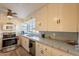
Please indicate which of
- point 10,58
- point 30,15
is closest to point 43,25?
point 30,15

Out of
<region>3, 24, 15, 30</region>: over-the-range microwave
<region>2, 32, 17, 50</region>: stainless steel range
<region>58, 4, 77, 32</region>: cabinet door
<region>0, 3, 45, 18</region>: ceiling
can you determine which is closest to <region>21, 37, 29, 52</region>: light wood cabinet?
<region>2, 32, 17, 50</region>: stainless steel range

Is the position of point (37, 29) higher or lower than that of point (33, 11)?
lower

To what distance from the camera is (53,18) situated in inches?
78.1

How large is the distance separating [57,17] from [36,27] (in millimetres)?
364

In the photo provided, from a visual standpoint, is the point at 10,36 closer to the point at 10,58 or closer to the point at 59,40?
the point at 10,58

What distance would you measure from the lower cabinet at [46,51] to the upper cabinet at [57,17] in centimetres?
27

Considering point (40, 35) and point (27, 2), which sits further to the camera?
point (40, 35)

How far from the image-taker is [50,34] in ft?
6.92

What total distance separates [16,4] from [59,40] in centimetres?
90

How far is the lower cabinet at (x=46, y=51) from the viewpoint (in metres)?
1.82

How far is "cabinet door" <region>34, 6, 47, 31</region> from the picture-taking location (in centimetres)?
194

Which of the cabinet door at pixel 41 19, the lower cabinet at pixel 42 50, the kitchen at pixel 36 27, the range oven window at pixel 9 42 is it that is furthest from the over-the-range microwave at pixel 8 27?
the lower cabinet at pixel 42 50

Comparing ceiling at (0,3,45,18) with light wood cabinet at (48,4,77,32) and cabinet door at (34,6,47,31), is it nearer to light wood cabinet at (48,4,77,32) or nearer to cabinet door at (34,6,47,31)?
cabinet door at (34,6,47,31)

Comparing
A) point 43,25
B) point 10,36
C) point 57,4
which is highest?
point 57,4
